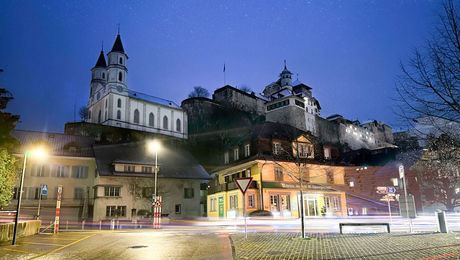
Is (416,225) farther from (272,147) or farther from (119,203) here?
(119,203)

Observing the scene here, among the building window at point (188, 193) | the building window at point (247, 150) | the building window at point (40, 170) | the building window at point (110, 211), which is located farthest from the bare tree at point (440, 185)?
the building window at point (40, 170)

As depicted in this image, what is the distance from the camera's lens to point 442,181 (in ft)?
140

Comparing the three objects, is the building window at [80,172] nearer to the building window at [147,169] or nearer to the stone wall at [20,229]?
the building window at [147,169]

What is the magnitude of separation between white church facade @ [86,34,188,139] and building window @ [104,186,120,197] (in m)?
49.3

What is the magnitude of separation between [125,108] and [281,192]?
2497 inches

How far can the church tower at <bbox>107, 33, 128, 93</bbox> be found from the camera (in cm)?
9319

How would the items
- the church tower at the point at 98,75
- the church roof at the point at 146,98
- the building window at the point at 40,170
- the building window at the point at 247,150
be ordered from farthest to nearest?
the church tower at the point at 98,75 → the church roof at the point at 146,98 → the building window at the point at 247,150 → the building window at the point at 40,170

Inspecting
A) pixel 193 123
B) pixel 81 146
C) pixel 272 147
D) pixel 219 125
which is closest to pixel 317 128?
pixel 219 125

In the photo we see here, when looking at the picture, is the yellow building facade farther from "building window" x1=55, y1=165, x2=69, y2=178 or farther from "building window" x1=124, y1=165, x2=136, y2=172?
"building window" x1=55, y1=165, x2=69, y2=178

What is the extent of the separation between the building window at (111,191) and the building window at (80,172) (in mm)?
5457

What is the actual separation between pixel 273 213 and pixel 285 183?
4.05 m

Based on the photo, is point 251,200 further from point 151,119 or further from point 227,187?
point 151,119

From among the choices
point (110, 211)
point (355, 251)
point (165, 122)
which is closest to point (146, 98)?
point (165, 122)

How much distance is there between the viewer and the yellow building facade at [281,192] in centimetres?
3450
